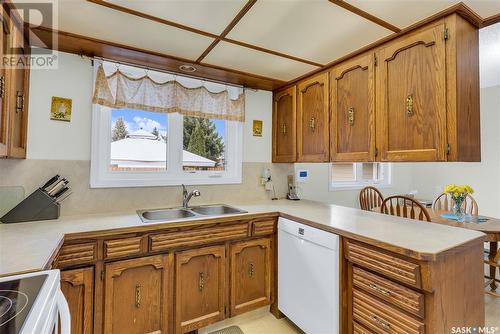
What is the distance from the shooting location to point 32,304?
29.3 inches

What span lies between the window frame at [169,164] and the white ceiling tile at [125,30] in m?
0.59

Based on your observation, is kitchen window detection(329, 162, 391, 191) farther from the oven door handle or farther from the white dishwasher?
the oven door handle

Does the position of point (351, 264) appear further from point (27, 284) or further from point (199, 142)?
point (199, 142)

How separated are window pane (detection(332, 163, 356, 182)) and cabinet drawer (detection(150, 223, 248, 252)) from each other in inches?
83.0

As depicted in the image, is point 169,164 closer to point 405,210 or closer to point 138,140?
point 138,140

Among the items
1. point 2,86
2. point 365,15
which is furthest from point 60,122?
point 365,15

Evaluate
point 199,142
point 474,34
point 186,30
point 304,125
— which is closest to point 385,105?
point 474,34

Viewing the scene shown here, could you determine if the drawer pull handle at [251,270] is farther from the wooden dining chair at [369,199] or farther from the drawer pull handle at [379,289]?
the wooden dining chair at [369,199]

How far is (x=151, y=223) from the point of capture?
165 centimetres

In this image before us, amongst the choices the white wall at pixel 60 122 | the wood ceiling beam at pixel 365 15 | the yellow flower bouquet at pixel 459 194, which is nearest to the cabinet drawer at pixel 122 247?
the white wall at pixel 60 122

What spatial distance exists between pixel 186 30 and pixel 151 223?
1291 mm

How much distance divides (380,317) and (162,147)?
6.76 feet

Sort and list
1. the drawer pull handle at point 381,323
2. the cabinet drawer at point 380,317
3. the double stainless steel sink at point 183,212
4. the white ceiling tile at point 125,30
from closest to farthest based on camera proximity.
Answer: the cabinet drawer at point 380,317 → the drawer pull handle at point 381,323 → the white ceiling tile at point 125,30 → the double stainless steel sink at point 183,212

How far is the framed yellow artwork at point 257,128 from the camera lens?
2.76 m
